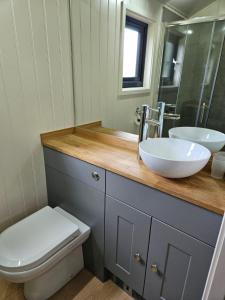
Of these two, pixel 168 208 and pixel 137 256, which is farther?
pixel 137 256

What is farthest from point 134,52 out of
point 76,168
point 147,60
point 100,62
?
point 76,168

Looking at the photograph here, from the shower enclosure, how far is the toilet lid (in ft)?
2.98

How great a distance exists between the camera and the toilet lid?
1048 mm

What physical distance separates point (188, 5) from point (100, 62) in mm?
705

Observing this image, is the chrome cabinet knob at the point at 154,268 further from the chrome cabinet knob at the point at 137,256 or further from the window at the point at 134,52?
the window at the point at 134,52

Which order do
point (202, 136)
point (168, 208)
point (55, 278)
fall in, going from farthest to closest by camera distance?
point (55, 278), point (202, 136), point (168, 208)

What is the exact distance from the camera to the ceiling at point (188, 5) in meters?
1.02

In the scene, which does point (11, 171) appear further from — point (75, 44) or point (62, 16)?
point (62, 16)

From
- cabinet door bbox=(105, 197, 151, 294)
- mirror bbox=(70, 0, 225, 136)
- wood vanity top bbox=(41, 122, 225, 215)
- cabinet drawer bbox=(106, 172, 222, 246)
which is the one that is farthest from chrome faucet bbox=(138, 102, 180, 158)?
cabinet door bbox=(105, 197, 151, 294)

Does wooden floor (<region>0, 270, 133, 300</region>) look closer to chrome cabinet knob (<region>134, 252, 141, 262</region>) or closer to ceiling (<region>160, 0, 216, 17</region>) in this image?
chrome cabinet knob (<region>134, 252, 141, 262</region>)

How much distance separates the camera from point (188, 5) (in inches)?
42.2

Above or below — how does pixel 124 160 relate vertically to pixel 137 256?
above

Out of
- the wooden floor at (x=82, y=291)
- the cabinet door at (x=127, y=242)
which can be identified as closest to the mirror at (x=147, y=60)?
the cabinet door at (x=127, y=242)

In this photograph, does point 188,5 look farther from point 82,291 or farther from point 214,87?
point 82,291
